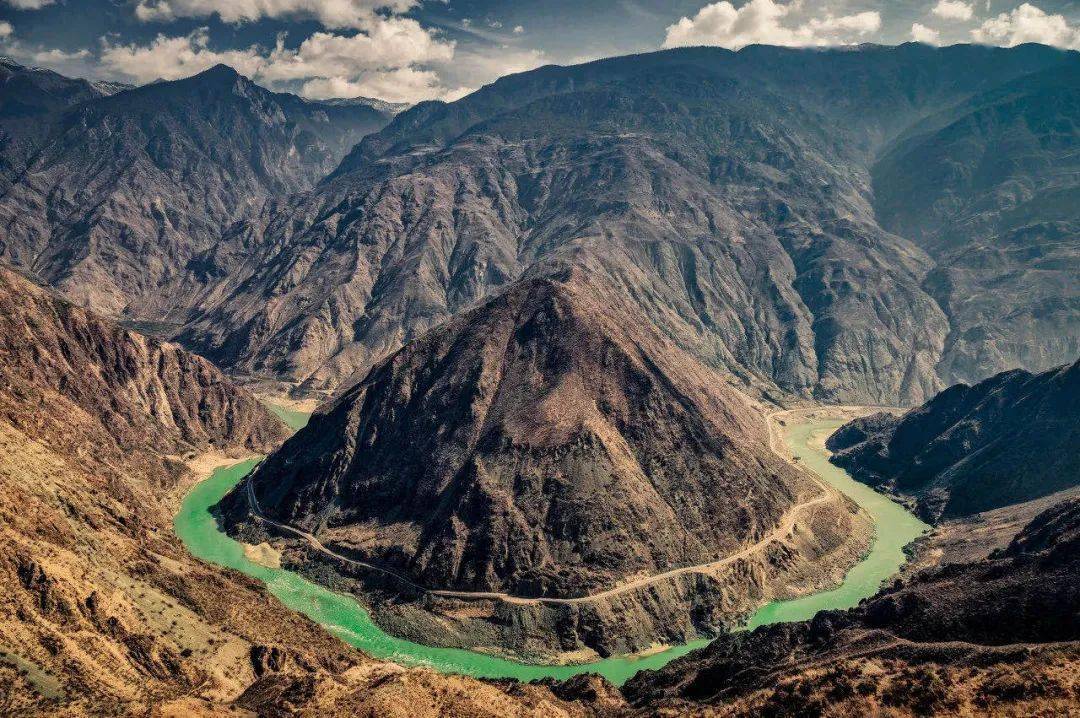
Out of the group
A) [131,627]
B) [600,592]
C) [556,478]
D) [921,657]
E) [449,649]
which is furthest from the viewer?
[556,478]

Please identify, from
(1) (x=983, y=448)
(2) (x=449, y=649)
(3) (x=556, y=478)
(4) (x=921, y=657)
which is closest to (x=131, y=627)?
(2) (x=449, y=649)

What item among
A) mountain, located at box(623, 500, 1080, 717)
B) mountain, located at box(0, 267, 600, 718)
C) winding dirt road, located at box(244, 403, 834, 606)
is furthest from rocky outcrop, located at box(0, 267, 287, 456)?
mountain, located at box(623, 500, 1080, 717)

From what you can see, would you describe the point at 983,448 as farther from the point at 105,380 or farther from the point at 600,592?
the point at 105,380

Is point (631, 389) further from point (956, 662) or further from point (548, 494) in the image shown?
point (956, 662)

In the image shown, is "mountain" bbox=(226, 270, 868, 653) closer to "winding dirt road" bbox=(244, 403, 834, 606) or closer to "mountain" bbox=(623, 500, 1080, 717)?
"winding dirt road" bbox=(244, 403, 834, 606)

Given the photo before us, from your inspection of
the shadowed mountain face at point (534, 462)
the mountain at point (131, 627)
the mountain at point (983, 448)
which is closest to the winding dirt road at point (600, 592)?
the shadowed mountain face at point (534, 462)

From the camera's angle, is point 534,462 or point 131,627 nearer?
point 131,627

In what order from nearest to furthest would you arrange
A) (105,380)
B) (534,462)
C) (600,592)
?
(600,592)
(534,462)
(105,380)
